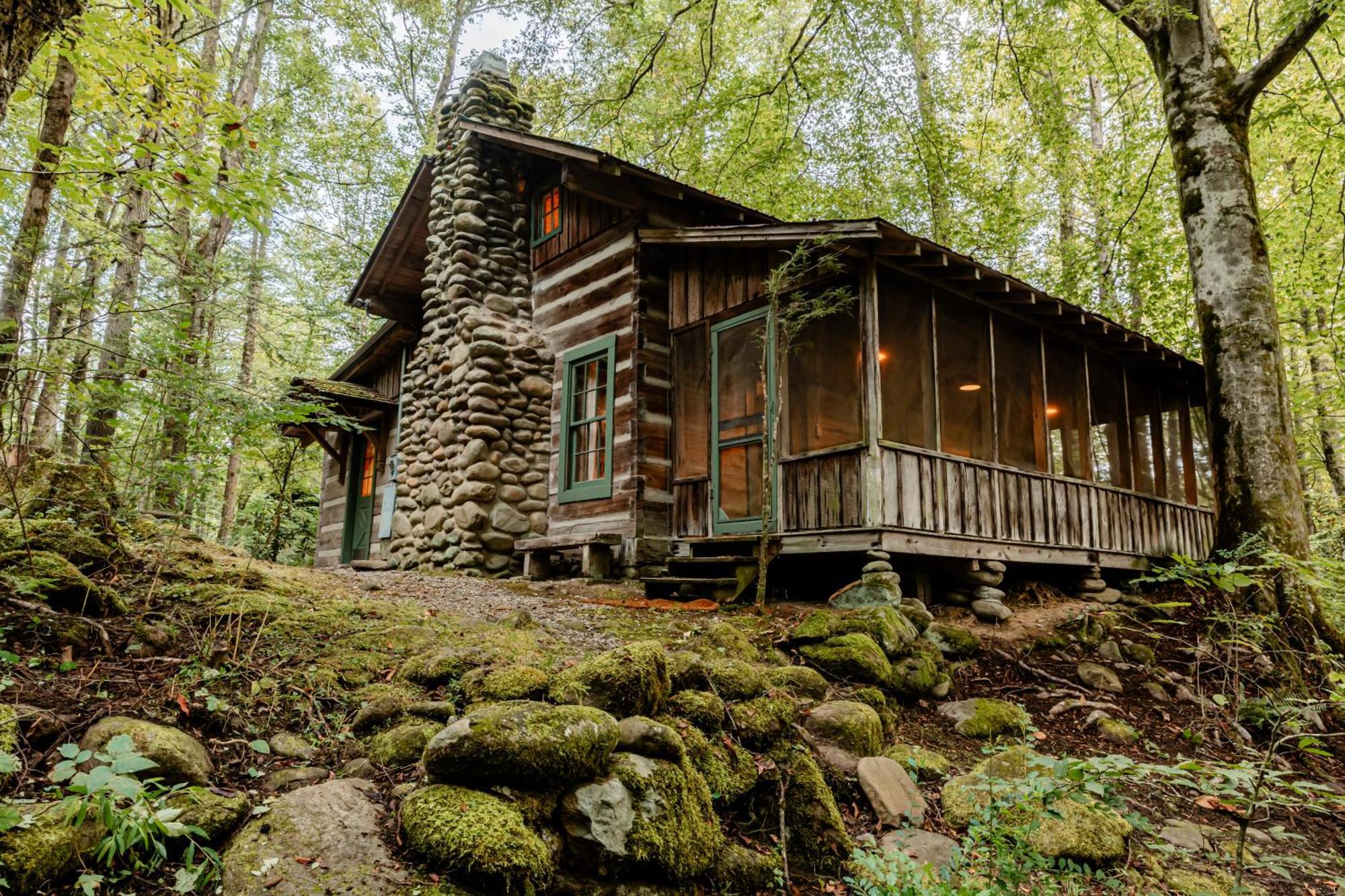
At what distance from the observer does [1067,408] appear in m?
Answer: 10.0

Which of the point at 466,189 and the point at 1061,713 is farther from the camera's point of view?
the point at 466,189

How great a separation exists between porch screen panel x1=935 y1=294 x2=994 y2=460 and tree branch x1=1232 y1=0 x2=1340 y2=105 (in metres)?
3.15

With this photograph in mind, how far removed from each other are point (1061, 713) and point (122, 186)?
1247 cm

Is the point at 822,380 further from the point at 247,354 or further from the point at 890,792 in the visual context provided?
the point at 247,354

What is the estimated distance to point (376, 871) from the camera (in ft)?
7.53

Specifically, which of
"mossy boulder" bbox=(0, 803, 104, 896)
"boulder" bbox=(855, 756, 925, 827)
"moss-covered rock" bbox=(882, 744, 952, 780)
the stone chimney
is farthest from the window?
"mossy boulder" bbox=(0, 803, 104, 896)

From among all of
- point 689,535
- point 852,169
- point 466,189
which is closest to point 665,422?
point 689,535

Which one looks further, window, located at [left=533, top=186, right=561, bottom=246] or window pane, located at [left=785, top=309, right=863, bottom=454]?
window, located at [left=533, top=186, right=561, bottom=246]

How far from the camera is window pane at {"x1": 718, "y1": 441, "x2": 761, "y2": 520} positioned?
8328mm

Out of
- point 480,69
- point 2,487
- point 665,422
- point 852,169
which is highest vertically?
point 852,169

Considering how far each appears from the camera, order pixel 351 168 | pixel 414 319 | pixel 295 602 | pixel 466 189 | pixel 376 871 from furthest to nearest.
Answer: pixel 351 168
pixel 414 319
pixel 466 189
pixel 295 602
pixel 376 871

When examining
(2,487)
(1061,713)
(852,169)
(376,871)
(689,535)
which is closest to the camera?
(376,871)

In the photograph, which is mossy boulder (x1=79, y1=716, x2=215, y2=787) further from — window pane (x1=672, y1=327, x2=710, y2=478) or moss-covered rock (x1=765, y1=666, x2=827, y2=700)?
window pane (x1=672, y1=327, x2=710, y2=478)

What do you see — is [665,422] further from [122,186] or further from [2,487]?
[122,186]
